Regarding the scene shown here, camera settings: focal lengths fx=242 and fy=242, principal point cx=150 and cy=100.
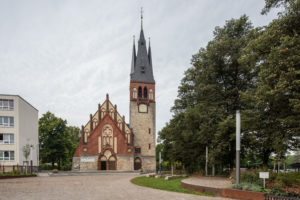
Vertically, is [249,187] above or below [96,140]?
above

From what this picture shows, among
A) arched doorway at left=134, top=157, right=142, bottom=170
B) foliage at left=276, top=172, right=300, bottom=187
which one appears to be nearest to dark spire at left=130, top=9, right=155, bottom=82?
arched doorway at left=134, top=157, right=142, bottom=170

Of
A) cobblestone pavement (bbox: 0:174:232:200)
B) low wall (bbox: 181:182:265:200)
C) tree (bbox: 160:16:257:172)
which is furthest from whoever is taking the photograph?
tree (bbox: 160:16:257:172)

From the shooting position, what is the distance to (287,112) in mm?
14320

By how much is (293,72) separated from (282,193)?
590cm

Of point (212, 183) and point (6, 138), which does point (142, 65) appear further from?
point (212, 183)

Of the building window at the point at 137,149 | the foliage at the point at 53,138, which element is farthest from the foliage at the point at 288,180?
the foliage at the point at 53,138

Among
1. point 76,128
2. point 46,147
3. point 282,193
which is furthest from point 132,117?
point 282,193

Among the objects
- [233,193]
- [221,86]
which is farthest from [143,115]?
[233,193]

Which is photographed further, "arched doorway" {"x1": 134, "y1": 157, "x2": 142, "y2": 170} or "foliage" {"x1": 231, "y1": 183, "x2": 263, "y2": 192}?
"arched doorway" {"x1": 134, "y1": 157, "x2": 142, "y2": 170}

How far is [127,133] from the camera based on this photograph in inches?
1700

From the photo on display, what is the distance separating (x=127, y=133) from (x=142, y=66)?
13085 millimetres

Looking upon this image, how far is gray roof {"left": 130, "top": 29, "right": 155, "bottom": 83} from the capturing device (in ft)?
150

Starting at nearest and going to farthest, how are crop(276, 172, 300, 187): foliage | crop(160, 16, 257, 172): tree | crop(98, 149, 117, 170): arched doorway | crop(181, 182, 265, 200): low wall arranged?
crop(181, 182, 265, 200): low wall < crop(276, 172, 300, 187): foliage < crop(160, 16, 257, 172): tree < crop(98, 149, 117, 170): arched doorway

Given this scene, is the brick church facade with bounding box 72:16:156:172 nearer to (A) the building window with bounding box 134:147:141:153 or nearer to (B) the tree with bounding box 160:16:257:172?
(A) the building window with bounding box 134:147:141:153
